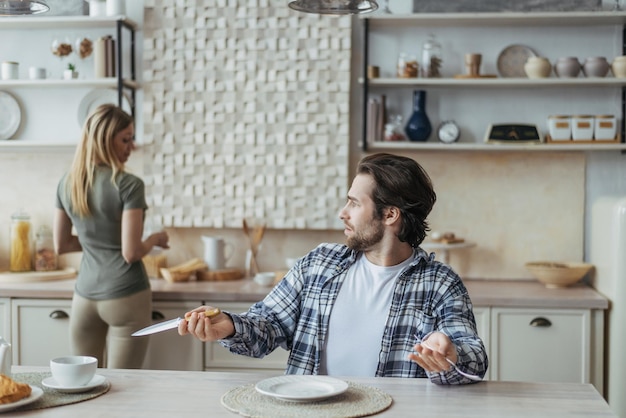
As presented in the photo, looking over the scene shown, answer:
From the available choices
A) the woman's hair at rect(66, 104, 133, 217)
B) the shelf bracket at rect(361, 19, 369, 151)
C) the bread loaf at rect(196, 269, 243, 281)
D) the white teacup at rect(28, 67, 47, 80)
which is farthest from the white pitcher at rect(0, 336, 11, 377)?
the white teacup at rect(28, 67, 47, 80)

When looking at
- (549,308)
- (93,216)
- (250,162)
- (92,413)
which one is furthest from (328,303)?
(250,162)

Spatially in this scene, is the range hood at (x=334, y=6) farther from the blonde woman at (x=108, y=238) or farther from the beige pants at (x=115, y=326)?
the beige pants at (x=115, y=326)

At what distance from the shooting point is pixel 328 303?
89.0 inches

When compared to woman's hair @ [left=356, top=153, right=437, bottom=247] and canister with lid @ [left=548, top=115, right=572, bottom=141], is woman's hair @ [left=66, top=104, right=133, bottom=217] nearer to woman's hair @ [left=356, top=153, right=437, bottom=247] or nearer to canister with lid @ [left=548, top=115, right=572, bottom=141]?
woman's hair @ [left=356, top=153, right=437, bottom=247]

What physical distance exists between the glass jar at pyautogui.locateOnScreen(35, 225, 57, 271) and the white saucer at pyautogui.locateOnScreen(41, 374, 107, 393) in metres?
2.23

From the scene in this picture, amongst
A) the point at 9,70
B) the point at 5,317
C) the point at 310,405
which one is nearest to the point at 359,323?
the point at 310,405

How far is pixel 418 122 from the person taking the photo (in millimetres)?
3898

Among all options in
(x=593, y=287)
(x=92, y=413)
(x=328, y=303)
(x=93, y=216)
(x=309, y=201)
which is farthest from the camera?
(x=309, y=201)

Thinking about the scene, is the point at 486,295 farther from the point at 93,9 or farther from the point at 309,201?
the point at 93,9

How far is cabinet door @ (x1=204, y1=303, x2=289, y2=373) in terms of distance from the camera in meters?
3.59

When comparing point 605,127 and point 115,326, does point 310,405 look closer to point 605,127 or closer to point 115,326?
point 115,326

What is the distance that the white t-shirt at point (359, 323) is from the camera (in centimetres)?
220

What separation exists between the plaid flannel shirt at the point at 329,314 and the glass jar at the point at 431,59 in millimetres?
1742

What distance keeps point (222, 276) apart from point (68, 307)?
726 millimetres
